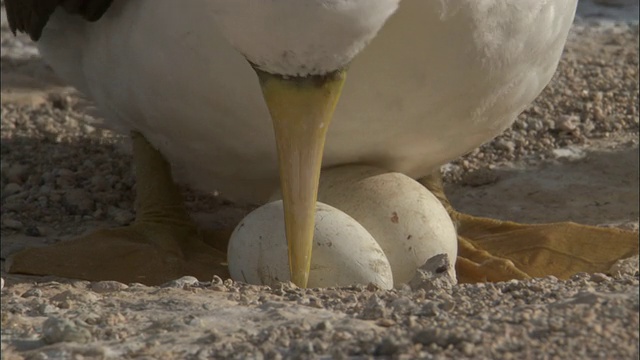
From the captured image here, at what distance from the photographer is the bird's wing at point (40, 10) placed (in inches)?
183

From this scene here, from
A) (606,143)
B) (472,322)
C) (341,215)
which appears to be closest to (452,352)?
(472,322)

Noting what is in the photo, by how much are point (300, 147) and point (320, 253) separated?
328mm

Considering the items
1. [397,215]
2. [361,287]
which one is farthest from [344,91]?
[361,287]

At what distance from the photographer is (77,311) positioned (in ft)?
10.7

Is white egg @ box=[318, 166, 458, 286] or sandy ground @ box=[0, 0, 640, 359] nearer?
sandy ground @ box=[0, 0, 640, 359]

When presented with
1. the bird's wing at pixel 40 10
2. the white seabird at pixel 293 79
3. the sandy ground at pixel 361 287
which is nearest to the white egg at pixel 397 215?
the white seabird at pixel 293 79

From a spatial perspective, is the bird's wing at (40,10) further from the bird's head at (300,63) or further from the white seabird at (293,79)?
the bird's head at (300,63)

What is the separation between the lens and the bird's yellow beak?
3.71 m

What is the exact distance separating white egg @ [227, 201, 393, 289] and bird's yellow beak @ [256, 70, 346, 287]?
10cm

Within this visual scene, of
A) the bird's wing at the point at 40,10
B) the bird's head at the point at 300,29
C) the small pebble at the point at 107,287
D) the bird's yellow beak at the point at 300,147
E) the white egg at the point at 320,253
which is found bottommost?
the small pebble at the point at 107,287

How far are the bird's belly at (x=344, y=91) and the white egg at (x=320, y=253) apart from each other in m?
0.46

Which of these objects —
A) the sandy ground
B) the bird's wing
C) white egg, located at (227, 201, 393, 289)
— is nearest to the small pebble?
the sandy ground

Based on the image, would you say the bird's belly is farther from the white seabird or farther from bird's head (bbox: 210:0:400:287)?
bird's head (bbox: 210:0:400:287)

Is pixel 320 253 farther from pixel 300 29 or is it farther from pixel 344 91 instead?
pixel 300 29
